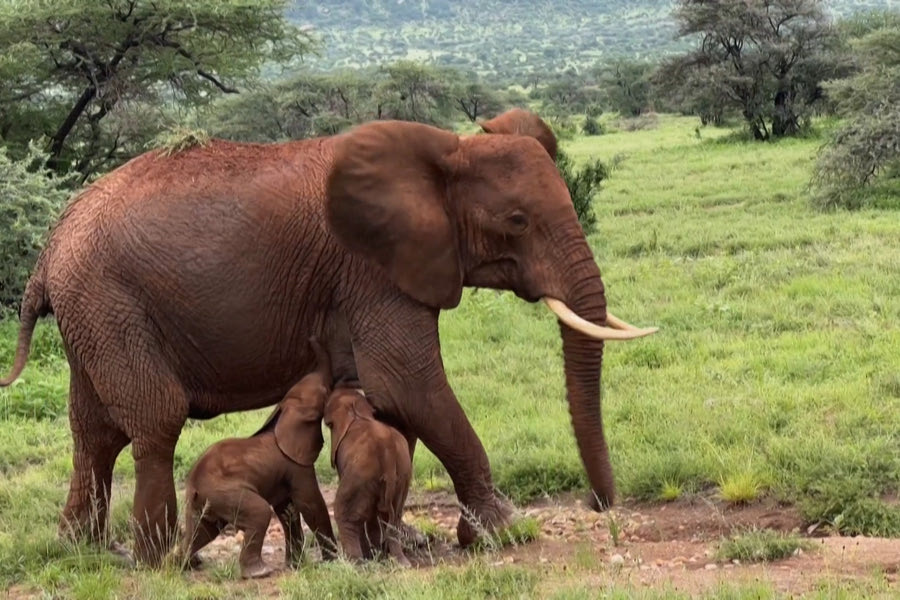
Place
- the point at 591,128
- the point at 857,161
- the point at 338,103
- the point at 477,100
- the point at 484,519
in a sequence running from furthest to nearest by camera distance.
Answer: the point at 477,100 → the point at 338,103 → the point at 591,128 → the point at 857,161 → the point at 484,519

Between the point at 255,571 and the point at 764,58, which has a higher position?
the point at 764,58

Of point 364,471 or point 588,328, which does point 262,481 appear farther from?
point 588,328

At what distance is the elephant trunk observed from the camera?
16.9ft

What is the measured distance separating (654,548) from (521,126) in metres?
2.16

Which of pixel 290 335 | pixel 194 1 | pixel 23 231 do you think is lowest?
pixel 23 231

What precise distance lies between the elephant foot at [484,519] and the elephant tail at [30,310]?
2312mm

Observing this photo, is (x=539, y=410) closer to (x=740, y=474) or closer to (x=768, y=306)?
(x=740, y=474)

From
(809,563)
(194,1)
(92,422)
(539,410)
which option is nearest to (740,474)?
(809,563)

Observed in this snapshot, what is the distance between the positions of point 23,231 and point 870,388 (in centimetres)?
808

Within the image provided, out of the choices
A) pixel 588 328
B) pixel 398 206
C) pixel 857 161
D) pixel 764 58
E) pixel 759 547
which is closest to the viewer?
pixel 759 547

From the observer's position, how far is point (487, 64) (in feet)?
471

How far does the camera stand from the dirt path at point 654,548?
171 inches

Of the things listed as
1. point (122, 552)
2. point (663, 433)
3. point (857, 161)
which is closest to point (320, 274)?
point (122, 552)

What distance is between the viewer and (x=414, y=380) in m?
5.24
